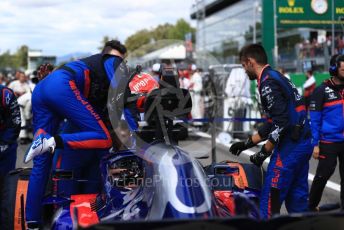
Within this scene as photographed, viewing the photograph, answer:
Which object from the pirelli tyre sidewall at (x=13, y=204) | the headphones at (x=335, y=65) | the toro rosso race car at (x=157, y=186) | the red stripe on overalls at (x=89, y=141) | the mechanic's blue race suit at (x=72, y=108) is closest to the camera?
the toro rosso race car at (x=157, y=186)

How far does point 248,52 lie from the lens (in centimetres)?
448

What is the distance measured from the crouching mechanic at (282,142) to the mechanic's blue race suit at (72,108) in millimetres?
1303

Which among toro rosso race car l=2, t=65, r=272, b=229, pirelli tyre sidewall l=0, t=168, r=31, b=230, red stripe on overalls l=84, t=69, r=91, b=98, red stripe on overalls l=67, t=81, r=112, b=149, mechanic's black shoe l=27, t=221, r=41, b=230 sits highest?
red stripe on overalls l=84, t=69, r=91, b=98

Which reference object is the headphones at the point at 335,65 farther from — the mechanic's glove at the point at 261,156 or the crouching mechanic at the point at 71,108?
the crouching mechanic at the point at 71,108

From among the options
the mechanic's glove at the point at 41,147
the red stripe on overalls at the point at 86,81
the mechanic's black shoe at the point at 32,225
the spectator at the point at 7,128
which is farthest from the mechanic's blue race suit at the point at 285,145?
the spectator at the point at 7,128

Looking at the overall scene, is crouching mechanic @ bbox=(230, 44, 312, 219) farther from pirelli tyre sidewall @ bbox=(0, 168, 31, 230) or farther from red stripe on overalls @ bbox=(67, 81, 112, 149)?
pirelli tyre sidewall @ bbox=(0, 168, 31, 230)

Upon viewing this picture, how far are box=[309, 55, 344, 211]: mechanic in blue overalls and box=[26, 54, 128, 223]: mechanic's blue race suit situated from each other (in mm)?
2530

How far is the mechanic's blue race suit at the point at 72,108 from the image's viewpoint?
14.7 feet

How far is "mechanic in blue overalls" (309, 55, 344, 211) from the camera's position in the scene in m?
5.88

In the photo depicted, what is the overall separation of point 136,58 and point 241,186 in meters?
2.07

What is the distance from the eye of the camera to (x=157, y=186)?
3.39 meters

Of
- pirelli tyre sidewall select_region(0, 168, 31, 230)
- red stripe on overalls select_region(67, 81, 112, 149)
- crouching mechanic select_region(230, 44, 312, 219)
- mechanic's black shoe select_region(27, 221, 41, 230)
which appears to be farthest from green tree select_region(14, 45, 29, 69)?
crouching mechanic select_region(230, 44, 312, 219)

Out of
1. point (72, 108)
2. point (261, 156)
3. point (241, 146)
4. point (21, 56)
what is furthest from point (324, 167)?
point (21, 56)

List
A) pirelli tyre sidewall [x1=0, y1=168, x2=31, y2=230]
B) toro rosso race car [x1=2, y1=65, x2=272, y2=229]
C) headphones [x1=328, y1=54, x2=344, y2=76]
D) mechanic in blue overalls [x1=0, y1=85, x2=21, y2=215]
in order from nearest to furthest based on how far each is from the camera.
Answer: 1. toro rosso race car [x1=2, y1=65, x2=272, y2=229]
2. pirelli tyre sidewall [x1=0, y1=168, x2=31, y2=230]
3. mechanic in blue overalls [x1=0, y1=85, x2=21, y2=215]
4. headphones [x1=328, y1=54, x2=344, y2=76]
